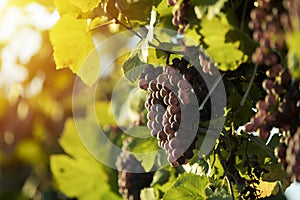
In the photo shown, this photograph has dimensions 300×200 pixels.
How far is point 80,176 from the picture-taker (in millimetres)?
2697

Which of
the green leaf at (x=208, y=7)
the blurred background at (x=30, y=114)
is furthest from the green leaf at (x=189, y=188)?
the blurred background at (x=30, y=114)

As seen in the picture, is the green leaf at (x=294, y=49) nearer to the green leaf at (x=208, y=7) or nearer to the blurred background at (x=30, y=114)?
the green leaf at (x=208, y=7)

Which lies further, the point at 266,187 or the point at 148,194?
the point at 148,194

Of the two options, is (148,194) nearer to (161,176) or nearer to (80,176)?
(161,176)

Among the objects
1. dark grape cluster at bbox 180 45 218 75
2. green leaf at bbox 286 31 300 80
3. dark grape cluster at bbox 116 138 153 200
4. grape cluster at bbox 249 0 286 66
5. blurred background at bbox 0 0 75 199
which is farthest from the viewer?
blurred background at bbox 0 0 75 199

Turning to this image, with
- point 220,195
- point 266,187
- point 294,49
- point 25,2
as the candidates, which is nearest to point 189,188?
point 220,195

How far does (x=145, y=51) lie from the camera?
4.70 feet

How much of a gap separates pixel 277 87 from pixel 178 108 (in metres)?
0.27

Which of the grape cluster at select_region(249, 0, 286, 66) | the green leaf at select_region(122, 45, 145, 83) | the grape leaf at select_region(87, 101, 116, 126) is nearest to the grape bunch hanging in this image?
the grape cluster at select_region(249, 0, 286, 66)

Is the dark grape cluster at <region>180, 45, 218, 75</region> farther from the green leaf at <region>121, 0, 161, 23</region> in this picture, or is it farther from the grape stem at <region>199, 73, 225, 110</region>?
the green leaf at <region>121, 0, 161, 23</region>

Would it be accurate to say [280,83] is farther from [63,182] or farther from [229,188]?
[63,182]

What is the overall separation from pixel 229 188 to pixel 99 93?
3.13m

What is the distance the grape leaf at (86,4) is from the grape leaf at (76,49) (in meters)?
0.17

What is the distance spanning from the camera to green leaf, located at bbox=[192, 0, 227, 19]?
109cm
